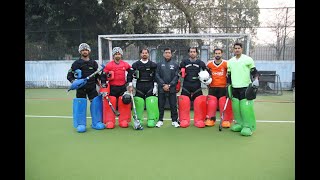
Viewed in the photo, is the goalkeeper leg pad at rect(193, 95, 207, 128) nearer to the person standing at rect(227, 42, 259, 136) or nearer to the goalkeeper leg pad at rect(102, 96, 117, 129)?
the person standing at rect(227, 42, 259, 136)

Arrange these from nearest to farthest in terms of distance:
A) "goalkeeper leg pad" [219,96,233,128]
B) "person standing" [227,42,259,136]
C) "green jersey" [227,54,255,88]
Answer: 1. "person standing" [227,42,259,136]
2. "green jersey" [227,54,255,88]
3. "goalkeeper leg pad" [219,96,233,128]

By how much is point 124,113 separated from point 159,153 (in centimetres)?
201


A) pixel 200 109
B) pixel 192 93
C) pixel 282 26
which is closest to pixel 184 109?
pixel 200 109

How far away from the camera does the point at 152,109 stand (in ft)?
19.8

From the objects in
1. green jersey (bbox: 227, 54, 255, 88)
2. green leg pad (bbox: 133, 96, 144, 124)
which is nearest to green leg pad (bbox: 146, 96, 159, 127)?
green leg pad (bbox: 133, 96, 144, 124)

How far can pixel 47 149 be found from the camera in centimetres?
450

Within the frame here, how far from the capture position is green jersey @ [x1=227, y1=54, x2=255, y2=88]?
5453mm

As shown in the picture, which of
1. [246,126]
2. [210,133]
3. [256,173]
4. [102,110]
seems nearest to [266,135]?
[246,126]

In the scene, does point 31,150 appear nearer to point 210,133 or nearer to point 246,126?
point 210,133

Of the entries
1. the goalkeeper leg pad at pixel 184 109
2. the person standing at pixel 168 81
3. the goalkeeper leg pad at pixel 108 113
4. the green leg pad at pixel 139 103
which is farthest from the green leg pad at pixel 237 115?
the goalkeeper leg pad at pixel 108 113

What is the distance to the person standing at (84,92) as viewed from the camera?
5652 millimetres

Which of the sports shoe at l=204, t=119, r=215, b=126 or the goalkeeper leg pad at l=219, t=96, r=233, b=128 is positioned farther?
the sports shoe at l=204, t=119, r=215, b=126

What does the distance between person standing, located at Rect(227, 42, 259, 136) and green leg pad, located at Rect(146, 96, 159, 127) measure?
1.55 metres

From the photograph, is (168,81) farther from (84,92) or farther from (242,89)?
(84,92)
